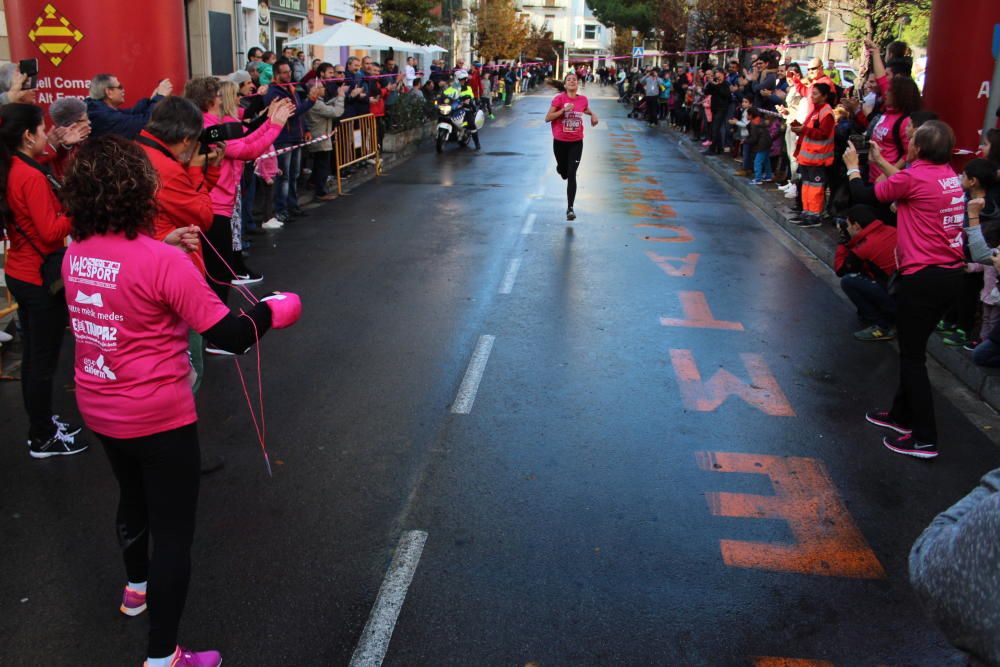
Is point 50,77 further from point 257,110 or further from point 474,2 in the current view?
point 474,2

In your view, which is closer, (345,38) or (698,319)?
(698,319)

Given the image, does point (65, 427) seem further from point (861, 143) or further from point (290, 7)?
point (290, 7)

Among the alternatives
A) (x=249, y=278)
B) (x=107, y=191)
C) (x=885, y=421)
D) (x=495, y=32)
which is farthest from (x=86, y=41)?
(x=495, y=32)

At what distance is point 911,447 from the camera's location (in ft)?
17.8

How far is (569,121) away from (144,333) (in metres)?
10.1

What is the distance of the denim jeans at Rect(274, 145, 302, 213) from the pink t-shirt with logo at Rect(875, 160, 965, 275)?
911 cm

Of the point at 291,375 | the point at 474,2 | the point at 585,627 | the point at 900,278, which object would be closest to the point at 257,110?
the point at 291,375

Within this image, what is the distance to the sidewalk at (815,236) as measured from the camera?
655 cm

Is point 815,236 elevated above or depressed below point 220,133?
below

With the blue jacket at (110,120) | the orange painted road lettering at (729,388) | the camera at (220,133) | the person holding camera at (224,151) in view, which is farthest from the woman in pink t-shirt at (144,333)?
the blue jacket at (110,120)

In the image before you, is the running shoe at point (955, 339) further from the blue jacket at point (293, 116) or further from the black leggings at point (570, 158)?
the blue jacket at point (293, 116)

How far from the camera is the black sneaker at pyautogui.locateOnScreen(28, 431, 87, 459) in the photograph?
510 centimetres

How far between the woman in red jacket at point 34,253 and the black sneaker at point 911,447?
16.2 feet

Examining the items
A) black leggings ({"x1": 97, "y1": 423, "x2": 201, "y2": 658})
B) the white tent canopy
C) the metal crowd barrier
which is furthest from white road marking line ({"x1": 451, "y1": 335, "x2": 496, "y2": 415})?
the white tent canopy
